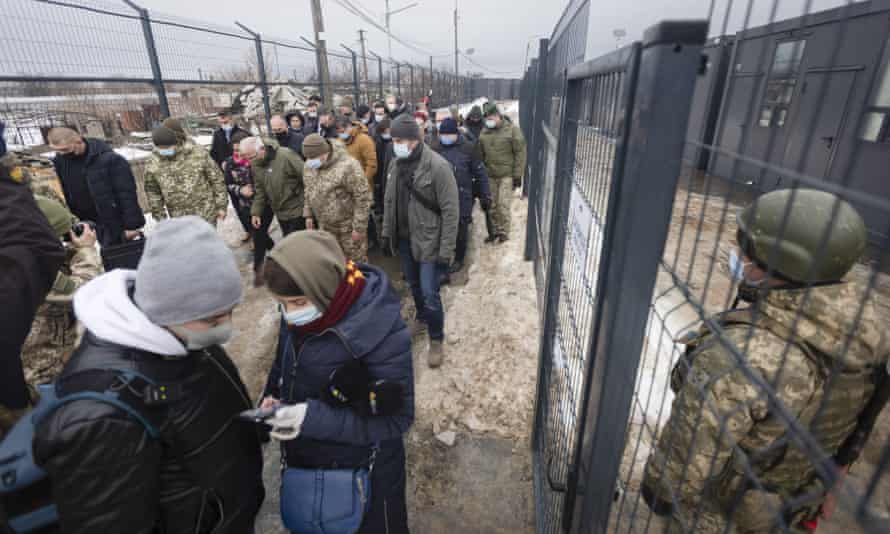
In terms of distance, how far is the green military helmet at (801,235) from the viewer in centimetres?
98

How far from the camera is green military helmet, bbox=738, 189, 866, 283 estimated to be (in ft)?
3.20

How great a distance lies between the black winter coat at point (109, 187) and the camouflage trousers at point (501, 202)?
4.01 metres

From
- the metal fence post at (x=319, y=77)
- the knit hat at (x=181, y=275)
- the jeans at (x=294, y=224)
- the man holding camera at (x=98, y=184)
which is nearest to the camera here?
the knit hat at (x=181, y=275)

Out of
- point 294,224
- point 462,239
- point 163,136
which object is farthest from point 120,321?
point 462,239

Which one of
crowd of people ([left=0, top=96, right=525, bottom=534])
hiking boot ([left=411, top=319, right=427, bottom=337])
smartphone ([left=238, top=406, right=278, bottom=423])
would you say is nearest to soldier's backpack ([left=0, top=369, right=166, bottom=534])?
crowd of people ([left=0, top=96, right=525, bottom=534])

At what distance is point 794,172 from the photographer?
0.57 m

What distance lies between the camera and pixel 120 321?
128 centimetres

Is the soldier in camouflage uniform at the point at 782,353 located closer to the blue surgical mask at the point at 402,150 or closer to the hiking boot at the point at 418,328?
the blue surgical mask at the point at 402,150

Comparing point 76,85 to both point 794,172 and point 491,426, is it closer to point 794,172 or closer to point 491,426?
point 491,426

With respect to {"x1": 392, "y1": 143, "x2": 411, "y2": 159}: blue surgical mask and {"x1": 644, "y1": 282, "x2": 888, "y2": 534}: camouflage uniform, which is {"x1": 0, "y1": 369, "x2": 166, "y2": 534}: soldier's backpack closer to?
{"x1": 644, "y1": 282, "x2": 888, "y2": 534}: camouflage uniform

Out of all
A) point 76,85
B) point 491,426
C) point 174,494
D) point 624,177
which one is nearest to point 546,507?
point 491,426

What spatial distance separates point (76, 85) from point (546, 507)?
5839mm

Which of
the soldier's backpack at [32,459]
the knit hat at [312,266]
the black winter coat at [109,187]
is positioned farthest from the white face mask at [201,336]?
the black winter coat at [109,187]

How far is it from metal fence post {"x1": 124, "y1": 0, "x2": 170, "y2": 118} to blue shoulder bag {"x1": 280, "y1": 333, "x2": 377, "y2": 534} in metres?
5.06
